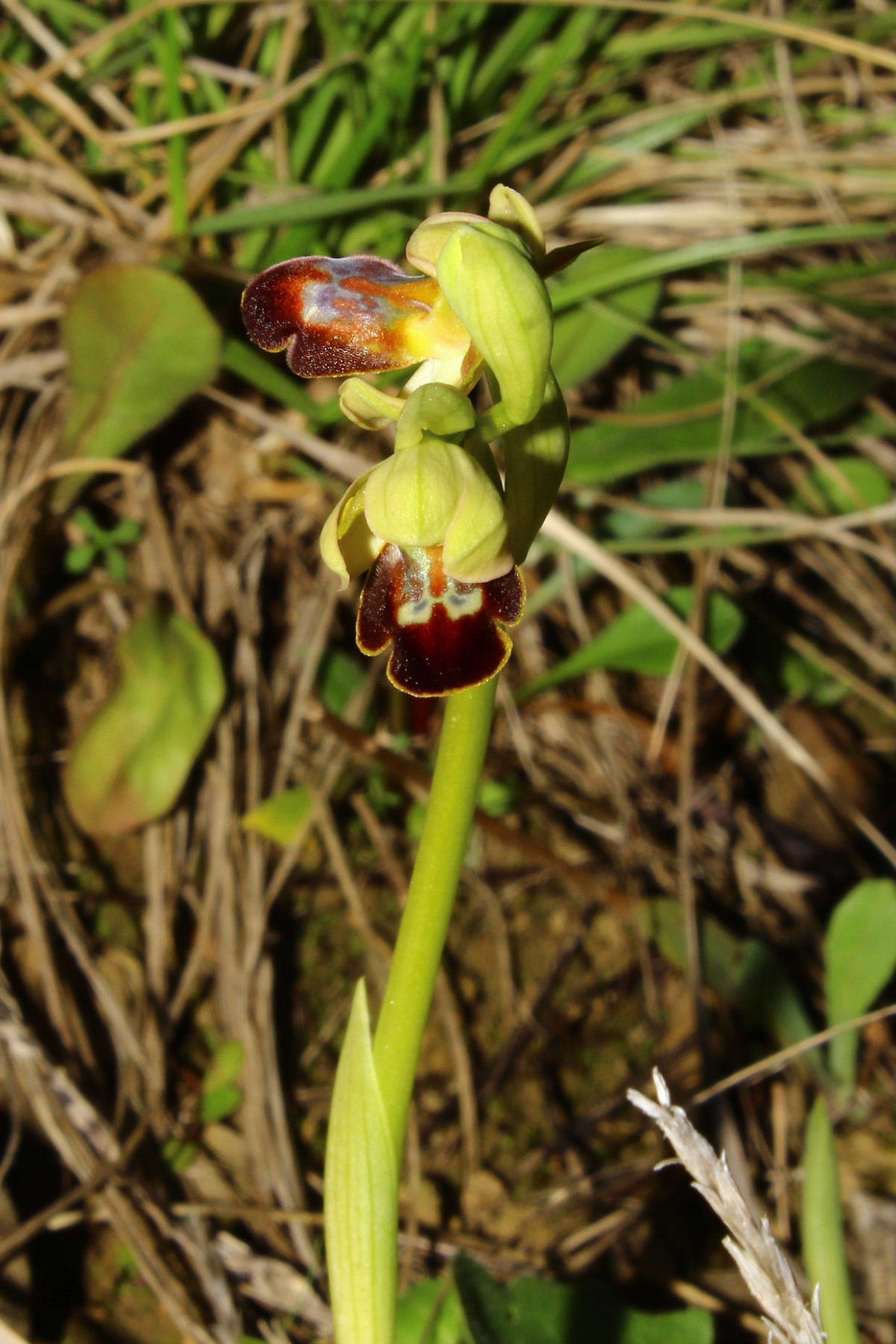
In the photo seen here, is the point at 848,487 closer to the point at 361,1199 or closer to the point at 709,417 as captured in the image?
the point at 709,417

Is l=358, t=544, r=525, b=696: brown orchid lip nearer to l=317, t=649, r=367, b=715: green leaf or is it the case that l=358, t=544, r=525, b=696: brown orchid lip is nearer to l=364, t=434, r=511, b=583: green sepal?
l=364, t=434, r=511, b=583: green sepal

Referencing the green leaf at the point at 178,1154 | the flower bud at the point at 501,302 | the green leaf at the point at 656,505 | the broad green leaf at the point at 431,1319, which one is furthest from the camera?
the green leaf at the point at 656,505

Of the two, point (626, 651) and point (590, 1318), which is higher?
point (626, 651)

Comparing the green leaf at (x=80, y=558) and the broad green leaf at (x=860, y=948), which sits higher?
the green leaf at (x=80, y=558)

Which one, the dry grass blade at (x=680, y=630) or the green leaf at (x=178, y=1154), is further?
the dry grass blade at (x=680, y=630)

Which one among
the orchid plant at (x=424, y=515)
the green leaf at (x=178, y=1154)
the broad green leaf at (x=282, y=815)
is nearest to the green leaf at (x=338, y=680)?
the broad green leaf at (x=282, y=815)

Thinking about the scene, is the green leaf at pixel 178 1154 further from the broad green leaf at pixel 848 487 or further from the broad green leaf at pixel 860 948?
the broad green leaf at pixel 848 487

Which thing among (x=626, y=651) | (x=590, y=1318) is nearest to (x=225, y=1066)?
(x=590, y=1318)
